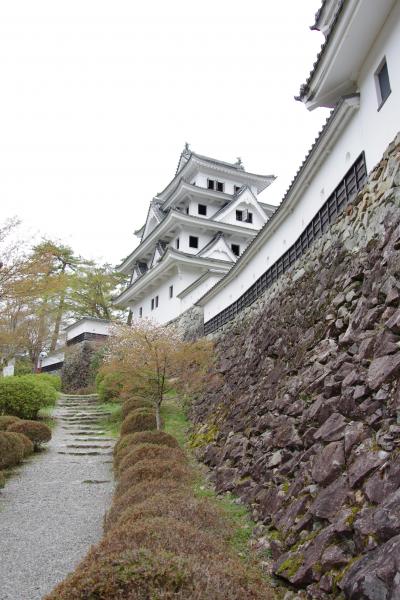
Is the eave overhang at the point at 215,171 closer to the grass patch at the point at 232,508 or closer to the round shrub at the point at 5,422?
the round shrub at the point at 5,422

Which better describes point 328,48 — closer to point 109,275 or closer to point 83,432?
point 83,432

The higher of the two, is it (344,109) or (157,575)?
(344,109)

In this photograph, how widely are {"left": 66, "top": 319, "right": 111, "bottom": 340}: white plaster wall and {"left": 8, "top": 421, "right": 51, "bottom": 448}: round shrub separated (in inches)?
739

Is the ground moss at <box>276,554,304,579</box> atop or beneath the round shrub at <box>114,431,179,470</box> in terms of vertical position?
beneath

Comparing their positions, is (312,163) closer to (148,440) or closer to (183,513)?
(148,440)

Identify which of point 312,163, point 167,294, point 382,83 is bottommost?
point 312,163

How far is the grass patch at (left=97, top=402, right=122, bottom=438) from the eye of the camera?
49.9 ft

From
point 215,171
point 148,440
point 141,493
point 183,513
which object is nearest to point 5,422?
point 148,440

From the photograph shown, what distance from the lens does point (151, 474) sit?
23.3 feet

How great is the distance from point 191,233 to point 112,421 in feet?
44.9

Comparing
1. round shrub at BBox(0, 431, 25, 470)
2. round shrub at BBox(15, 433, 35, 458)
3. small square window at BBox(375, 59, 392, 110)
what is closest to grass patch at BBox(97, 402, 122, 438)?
round shrub at BBox(15, 433, 35, 458)

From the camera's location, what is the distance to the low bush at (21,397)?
14.8 metres

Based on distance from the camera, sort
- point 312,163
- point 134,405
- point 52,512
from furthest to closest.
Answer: point 134,405
point 312,163
point 52,512

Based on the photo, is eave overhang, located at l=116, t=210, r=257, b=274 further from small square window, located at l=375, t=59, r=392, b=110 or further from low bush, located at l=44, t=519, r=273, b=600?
low bush, located at l=44, t=519, r=273, b=600
